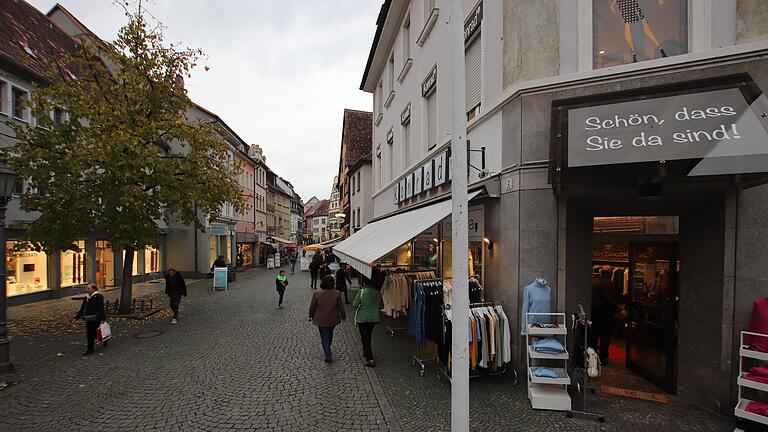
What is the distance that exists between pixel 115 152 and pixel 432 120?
8.87m

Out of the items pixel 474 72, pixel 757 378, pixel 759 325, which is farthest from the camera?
pixel 474 72

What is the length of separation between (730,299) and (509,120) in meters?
3.94

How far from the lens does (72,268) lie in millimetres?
16109

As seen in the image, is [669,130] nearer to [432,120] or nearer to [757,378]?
[757,378]

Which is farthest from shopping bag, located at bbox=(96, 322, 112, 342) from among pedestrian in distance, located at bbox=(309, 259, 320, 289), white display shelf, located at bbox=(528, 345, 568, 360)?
pedestrian in distance, located at bbox=(309, 259, 320, 289)

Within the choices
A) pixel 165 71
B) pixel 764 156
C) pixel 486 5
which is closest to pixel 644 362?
pixel 764 156

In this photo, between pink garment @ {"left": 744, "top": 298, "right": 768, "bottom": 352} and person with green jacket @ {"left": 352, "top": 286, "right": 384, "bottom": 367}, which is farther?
person with green jacket @ {"left": 352, "top": 286, "right": 384, "bottom": 367}

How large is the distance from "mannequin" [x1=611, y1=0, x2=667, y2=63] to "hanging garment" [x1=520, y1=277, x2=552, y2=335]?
12.3 ft

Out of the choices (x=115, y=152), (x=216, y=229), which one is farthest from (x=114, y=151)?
(x=216, y=229)

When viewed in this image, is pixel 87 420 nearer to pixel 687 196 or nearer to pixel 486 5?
pixel 687 196

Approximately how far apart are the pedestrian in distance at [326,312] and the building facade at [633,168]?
0.81 m

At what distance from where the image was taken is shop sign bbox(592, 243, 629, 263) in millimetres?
6871

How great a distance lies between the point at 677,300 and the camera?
5691 millimetres

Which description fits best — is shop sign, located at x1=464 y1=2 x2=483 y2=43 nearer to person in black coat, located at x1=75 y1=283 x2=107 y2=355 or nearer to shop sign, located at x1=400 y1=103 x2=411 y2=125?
shop sign, located at x1=400 y1=103 x2=411 y2=125
